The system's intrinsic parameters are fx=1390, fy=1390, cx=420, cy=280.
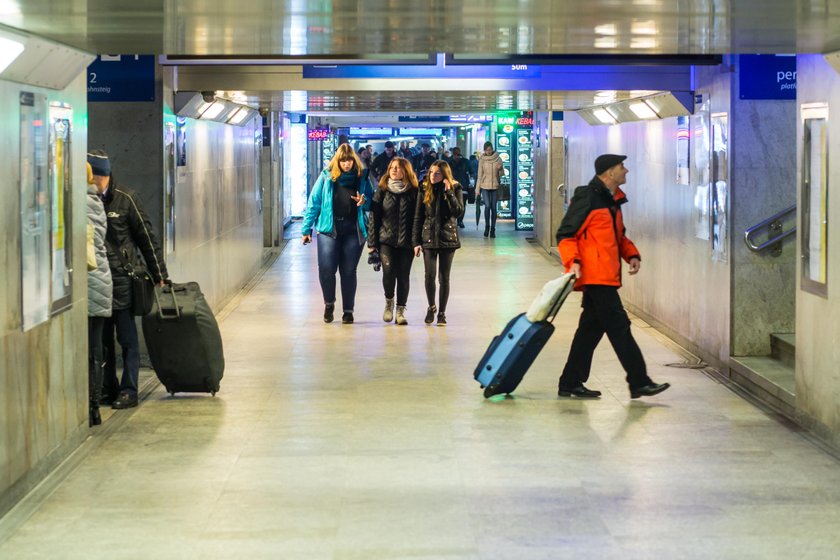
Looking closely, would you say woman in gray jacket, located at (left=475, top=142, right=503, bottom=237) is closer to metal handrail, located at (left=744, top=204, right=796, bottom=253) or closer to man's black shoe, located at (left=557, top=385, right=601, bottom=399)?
metal handrail, located at (left=744, top=204, right=796, bottom=253)

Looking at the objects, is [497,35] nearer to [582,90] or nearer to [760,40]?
[760,40]

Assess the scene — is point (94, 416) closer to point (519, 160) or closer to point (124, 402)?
point (124, 402)

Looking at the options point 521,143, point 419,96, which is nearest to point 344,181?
point 419,96

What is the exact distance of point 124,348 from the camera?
8.93 meters

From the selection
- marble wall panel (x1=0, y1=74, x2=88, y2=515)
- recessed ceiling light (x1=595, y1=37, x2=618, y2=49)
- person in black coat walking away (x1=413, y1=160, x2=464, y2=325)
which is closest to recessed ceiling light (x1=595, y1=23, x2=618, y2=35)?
recessed ceiling light (x1=595, y1=37, x2=618, y2=49)

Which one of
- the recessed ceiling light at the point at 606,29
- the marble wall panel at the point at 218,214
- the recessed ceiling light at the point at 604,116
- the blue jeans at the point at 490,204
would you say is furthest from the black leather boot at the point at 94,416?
the blue jeans at the point at 490,204

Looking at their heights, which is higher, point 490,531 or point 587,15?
point 587,15

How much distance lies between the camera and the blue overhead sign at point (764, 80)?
10117 millimetres

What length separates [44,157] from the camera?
271 inches

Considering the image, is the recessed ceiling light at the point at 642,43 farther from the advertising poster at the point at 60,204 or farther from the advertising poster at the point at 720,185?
the advertising poster at the point at 60,204

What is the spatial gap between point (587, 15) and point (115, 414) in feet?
14.0

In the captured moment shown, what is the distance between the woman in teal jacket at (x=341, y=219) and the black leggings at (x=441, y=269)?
72cm

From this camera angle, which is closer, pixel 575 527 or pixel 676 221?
pixel 575 527

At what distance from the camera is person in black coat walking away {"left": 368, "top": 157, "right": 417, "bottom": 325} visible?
41.8 ft
